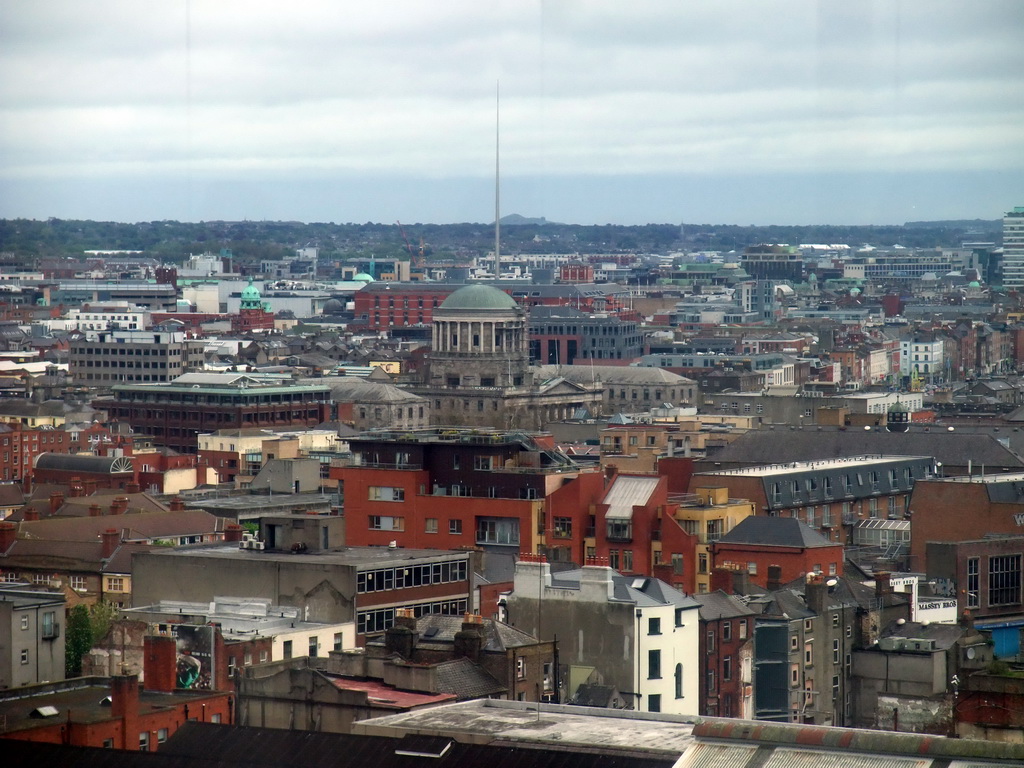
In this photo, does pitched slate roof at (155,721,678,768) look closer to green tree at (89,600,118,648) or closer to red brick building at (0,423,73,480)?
green tree at (89,600,118,648)

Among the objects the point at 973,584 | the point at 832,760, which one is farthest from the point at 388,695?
the point at 973,584

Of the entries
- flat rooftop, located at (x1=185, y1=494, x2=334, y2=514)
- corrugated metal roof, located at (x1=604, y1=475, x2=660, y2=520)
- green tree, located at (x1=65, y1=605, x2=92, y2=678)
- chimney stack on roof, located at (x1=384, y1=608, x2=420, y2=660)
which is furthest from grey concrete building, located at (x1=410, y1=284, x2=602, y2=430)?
chimney stack on roof, located at (x1=384, y1=608, x2=420, y2=660)

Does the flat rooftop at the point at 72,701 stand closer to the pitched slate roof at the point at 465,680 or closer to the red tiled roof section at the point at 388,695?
the red tiled roof section at the point at 388,695

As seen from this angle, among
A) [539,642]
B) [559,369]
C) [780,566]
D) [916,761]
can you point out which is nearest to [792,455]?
[780,566]

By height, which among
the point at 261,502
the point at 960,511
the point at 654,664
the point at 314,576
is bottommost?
the point at 261,502

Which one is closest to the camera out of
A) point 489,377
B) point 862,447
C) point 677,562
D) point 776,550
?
Answer: point 776,550

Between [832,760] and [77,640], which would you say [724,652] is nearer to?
[77,640]

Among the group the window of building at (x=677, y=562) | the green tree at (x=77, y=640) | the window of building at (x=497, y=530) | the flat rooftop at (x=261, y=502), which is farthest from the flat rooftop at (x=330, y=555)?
the flat rooftop at (x=261, y=502)
